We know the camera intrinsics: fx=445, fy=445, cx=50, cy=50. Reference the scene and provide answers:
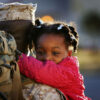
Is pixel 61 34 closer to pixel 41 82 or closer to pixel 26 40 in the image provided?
pixel 26 40

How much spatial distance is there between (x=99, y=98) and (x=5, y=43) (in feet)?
31.7

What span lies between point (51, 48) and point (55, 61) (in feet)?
0.35

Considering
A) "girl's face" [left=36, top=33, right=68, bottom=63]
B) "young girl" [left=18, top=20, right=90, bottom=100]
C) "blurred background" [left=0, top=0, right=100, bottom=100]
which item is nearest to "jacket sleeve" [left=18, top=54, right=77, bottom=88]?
"young girl" [left=18, top=20, right=90, bottom=100]

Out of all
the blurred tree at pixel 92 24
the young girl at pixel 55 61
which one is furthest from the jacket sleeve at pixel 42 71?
the blurred tree at pixel 92 24

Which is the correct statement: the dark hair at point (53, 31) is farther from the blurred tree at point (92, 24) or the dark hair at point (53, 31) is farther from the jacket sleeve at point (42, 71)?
the blurred tree at point (92, 24)

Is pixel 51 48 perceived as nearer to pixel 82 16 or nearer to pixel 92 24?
pixel 92 24

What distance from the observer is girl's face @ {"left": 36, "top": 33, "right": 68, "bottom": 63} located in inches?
126

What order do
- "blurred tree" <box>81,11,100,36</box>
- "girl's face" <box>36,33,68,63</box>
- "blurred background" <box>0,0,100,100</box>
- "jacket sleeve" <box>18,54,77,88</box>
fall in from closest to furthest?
"jacket sleeve" <box>18,54,77,88</box>, "girl's face" <box>36,33,68,63</box>, "blurred tree" <box>81,11,100,36</box>, "blurred background" <box>0,0,100,100</box>

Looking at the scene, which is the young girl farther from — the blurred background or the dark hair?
the blurred background

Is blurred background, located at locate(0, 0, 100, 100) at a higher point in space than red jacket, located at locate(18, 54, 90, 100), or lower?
lower

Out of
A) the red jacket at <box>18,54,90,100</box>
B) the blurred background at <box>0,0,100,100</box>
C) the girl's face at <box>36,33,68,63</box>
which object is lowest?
the blurred background at <box>0,0,100,100</box>

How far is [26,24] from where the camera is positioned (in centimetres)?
311

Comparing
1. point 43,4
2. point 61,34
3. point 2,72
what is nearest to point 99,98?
point 61,34

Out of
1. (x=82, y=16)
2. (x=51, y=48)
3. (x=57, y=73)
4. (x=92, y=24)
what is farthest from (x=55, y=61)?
(x=82, y=16)
